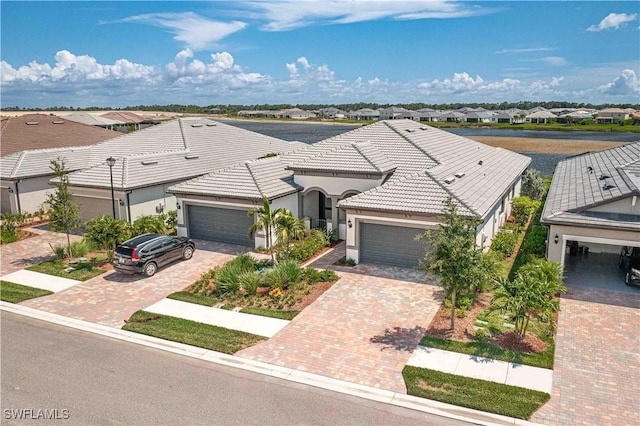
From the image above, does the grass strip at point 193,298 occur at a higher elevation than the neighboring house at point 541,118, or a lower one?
lower

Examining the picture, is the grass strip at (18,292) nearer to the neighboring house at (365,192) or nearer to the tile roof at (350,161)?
the neighboring house at (365,192)

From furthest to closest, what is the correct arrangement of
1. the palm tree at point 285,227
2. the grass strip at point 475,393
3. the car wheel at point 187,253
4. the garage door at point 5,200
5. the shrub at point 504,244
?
the garage door at point 5,200, the shrub at point 504,244, the car wheel at point 187,253, the palm tree at point 285,227, the grass strip at point 475,393

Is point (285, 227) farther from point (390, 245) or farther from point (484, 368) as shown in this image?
point (484, 368)

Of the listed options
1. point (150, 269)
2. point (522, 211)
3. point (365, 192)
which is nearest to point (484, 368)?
point (365, 192)

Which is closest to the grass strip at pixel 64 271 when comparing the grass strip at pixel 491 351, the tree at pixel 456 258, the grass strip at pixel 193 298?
the grass strip at pixel 193 298

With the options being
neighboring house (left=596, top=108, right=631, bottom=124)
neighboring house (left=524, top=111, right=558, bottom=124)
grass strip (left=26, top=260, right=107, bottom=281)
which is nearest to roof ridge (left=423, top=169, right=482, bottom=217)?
grass strip (left=26, top=260, right=107, bottom=281)

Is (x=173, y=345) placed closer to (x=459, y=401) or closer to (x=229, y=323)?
(x=229, y=323)

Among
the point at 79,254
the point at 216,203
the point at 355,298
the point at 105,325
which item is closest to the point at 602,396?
the point at 355,298
